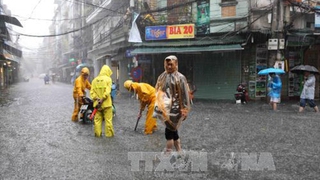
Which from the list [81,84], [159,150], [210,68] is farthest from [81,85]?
[210,68]

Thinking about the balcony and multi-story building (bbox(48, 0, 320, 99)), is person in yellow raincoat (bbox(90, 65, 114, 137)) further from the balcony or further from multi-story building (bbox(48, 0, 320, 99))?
the balcony

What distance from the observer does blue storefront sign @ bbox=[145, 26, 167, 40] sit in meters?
17.1

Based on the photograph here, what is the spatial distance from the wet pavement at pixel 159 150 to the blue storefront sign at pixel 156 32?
8.04 metres

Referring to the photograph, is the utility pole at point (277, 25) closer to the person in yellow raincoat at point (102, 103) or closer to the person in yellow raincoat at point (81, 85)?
the person in yellow raincoat at point (81, 85)

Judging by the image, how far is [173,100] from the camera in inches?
203

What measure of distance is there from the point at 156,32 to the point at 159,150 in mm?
12055

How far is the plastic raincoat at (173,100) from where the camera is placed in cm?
510

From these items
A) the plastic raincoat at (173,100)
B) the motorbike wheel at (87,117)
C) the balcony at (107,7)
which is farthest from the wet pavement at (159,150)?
the balcony at (107,7)

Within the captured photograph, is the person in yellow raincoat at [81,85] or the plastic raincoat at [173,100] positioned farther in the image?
the person in yellow raincoat at [81,85]

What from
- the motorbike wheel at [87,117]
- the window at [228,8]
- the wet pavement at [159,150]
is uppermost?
the window at [228,8]

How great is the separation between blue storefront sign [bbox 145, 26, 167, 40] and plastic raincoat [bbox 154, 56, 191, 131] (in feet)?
40.0

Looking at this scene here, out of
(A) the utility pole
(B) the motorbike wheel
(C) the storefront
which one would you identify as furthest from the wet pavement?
(C) the storefront

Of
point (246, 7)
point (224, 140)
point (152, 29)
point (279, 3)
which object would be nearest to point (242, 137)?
point (224, 140)

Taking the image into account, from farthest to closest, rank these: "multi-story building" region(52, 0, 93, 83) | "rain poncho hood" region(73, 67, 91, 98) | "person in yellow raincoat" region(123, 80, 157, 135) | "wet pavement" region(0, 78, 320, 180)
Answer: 1. "multi-story building" region(52, 0, 93, 83)
2. "rain poncho hood" region(73, 67, 91, 98)
3. "person in yellow raincoat" region(123, 80, 157, 135)
4. "wet pavement" region(0, 78, 320, 180)
